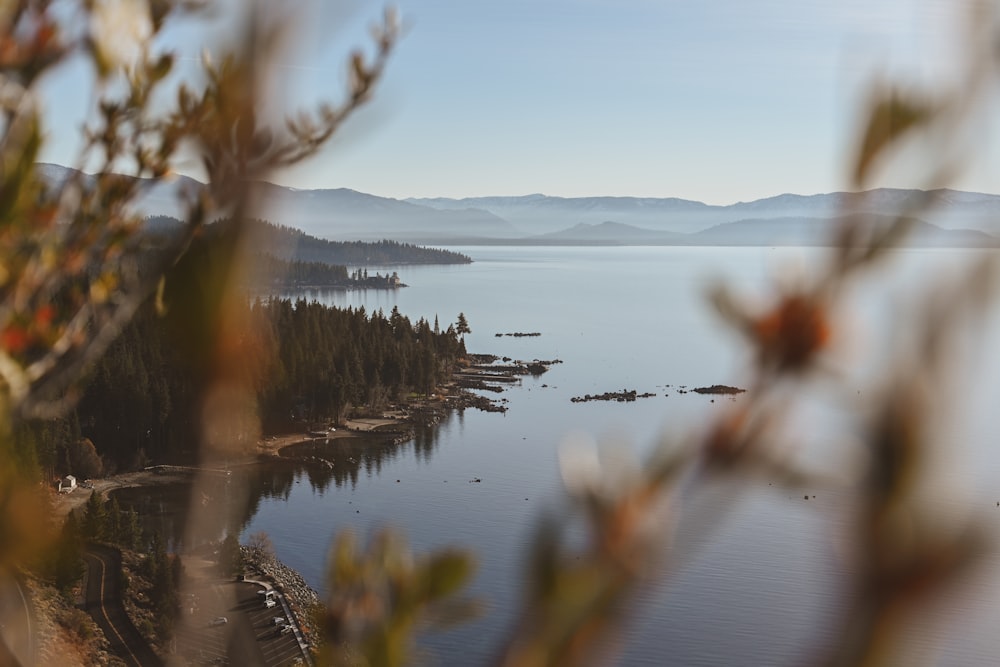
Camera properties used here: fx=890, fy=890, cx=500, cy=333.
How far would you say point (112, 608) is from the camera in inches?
832

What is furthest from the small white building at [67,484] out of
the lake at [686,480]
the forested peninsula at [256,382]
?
the lake at [686,480]

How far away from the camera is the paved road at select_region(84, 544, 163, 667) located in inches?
754

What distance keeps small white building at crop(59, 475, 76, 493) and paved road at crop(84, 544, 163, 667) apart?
7010mm

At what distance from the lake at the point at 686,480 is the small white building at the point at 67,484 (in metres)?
6.43

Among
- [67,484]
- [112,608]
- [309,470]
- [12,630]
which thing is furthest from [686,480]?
[309,470]

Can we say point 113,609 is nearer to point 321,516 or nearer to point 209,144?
point 321,516

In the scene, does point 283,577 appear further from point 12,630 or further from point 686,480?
point 686,480

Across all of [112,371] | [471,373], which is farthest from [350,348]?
[112,371]

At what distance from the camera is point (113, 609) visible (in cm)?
2111

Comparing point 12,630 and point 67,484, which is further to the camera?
point 67,484

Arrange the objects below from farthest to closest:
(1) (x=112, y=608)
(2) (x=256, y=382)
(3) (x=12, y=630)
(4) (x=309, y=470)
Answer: (4) (x=309, y=470)
(1) (x=112, y=608)
(3) (x=12, y=630)
(2) (x=256, y=382)

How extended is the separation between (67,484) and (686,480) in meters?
33.6

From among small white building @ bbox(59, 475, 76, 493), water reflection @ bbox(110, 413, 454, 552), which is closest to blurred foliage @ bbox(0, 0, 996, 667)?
water reflection @ bbox(110, 413, 454, 552)

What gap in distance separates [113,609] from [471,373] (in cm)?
3115
